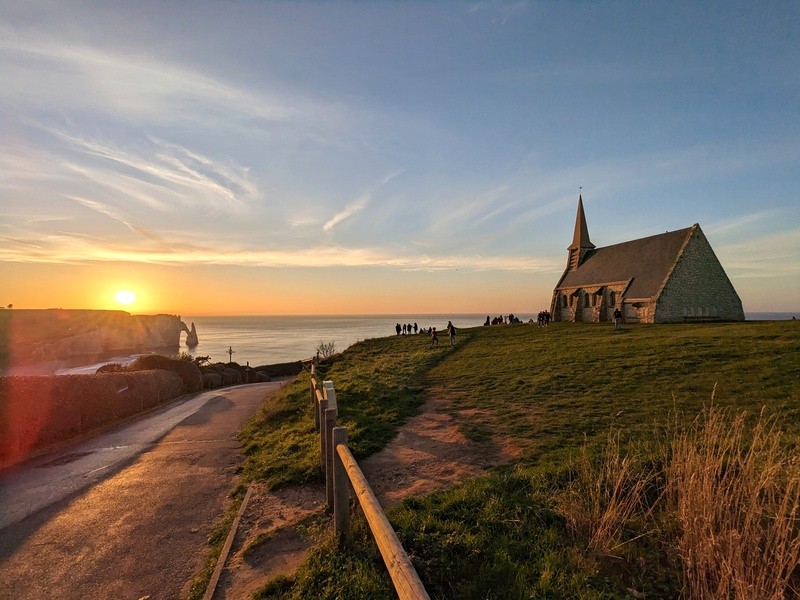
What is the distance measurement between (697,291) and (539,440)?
35.5m

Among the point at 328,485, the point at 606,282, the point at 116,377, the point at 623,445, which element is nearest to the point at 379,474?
the point at 328,485

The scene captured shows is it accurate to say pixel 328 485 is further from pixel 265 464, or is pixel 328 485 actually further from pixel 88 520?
pixel 88 520

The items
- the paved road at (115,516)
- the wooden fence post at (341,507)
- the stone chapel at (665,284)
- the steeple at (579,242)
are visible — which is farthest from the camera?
the steeple at (579,242)

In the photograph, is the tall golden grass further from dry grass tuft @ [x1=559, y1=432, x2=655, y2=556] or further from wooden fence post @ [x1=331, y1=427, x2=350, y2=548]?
wooden fence post @ [x1=331, y1=427, x2=350, y2=548]

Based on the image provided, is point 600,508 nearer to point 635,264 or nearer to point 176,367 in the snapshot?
point 176,367

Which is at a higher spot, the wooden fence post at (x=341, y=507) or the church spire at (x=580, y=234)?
the church spire at (x=580, y=234)

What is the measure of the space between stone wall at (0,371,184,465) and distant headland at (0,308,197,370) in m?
56.1

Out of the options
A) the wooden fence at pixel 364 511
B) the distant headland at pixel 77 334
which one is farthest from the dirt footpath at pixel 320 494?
the distant headland at pixel 77 334

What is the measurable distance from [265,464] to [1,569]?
14.7 ft

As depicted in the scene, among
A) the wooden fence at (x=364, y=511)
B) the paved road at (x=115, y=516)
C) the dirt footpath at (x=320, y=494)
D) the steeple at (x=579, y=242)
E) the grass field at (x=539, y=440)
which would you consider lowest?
the paved road at (x=115, y=516)

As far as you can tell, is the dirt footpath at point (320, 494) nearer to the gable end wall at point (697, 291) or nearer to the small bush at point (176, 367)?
the small bush at point (176, 367)

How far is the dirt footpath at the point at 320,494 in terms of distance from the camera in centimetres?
538

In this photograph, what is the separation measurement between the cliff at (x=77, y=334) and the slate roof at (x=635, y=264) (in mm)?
82770

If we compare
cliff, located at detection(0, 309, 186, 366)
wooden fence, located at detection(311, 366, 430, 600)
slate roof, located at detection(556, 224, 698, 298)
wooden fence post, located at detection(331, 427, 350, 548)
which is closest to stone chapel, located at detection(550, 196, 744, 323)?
slate roof, located at detection(556, 224, 698, 298)
